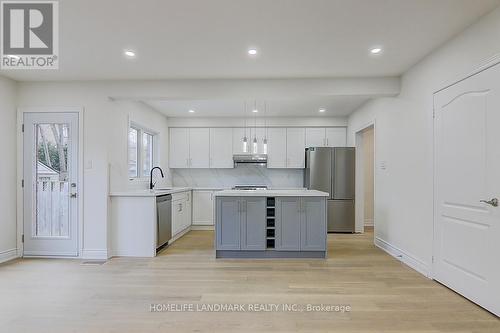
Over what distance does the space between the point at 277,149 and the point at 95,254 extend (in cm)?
410

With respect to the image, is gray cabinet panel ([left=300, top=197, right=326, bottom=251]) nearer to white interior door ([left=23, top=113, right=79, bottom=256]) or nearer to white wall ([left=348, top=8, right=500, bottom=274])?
white wall ([left=348, top=8, right=500, bottom=274])

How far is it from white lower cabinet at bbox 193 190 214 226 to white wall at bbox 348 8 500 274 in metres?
3.39

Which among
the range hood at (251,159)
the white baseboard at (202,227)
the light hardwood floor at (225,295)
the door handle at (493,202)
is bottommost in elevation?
the white baseboard at (202,227)

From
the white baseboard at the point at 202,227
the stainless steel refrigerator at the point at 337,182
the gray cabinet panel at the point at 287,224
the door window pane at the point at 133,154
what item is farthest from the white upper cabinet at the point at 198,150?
the gray cabinet panel at the point at 287,224

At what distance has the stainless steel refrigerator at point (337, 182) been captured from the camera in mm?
5906

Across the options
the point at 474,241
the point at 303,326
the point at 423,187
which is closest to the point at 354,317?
the point at 303,326

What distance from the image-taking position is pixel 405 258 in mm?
3832

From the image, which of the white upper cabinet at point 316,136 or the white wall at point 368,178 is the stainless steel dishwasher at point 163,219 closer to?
the white upper cabinet at point 316,136

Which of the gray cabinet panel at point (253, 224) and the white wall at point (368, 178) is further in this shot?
the white wall at point (368, 178)

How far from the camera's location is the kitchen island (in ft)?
13.5

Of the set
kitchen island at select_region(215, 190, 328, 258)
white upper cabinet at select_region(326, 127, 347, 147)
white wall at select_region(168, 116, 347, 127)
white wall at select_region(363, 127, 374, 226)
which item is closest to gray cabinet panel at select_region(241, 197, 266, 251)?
kitchen island at select_region(215, 190, 328, 258)

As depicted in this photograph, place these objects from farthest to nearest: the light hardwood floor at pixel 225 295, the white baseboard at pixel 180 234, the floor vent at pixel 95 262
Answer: the white baseboard at pixel 180 234, the floor vent at pixel 95 262, the light hardwood floor at pixel 225 295

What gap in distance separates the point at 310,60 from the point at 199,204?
406cm

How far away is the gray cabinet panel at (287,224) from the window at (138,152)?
8.63 feet
